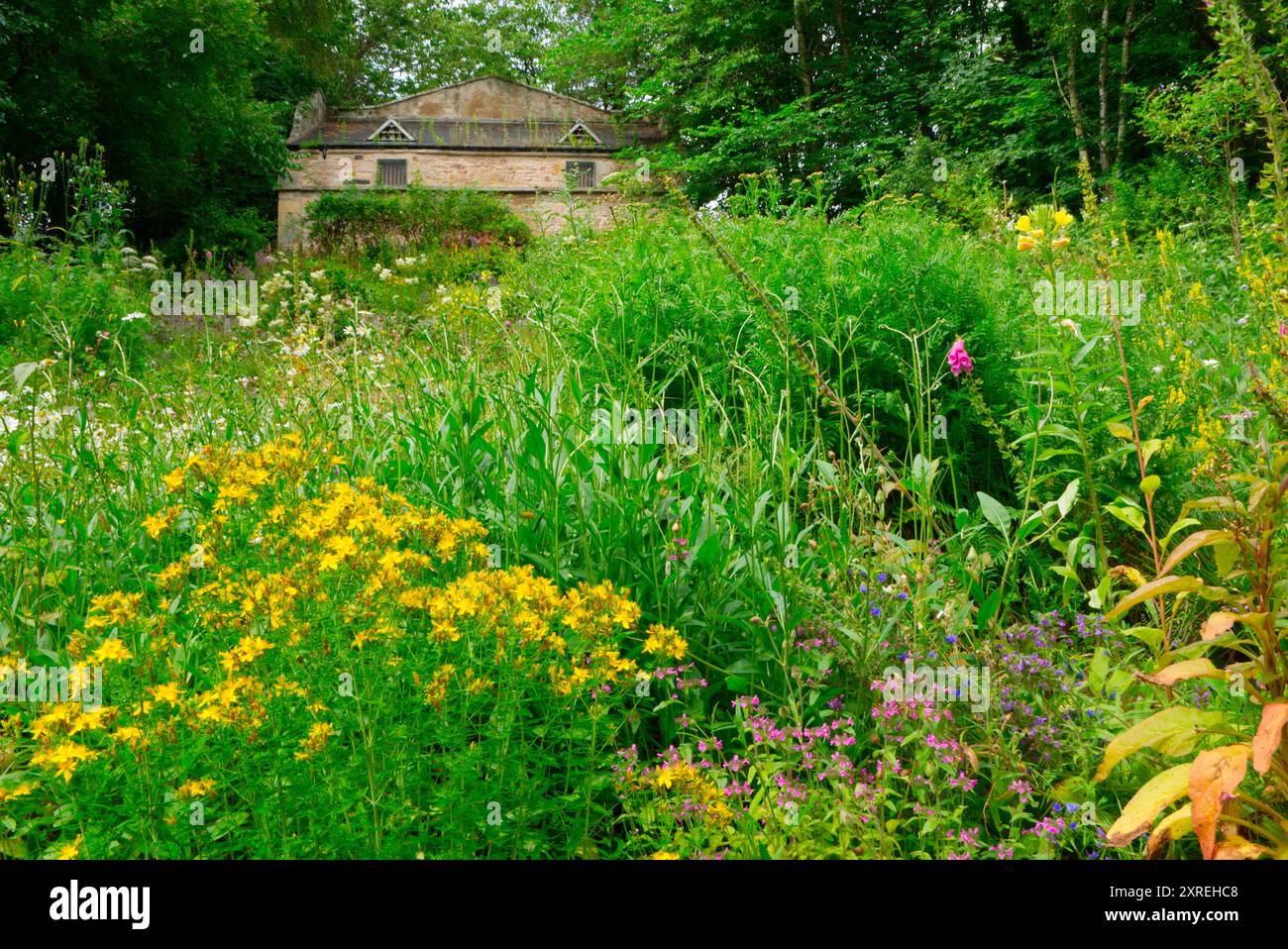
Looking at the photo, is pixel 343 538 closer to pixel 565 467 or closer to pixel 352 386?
pixel 565 467

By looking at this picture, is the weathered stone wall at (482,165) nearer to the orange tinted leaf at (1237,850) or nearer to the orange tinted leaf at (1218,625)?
the orange tinted leaf at (1218,625)

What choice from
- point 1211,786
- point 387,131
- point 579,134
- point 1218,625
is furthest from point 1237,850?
point 387,131

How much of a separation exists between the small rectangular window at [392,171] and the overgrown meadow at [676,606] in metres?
20.3

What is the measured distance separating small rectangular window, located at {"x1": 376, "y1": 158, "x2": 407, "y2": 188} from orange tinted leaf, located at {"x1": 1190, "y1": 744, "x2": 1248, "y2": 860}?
76.2 feet

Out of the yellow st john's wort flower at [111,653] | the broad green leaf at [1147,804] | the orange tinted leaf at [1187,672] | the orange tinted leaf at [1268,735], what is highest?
the yellow st john's wort flower at [111,653]

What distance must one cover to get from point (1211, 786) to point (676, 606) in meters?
1.14

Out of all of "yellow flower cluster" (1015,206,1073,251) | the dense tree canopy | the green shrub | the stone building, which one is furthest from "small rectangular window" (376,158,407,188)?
"yellow flower cluster" (1015,206,1073,251)

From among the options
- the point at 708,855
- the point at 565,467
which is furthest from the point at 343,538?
the point at 565,467

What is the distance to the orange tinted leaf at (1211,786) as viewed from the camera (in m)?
1.39

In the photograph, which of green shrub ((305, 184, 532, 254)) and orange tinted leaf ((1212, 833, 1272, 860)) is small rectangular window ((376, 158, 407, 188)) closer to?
green shrub ((305, 184, 532, 254))

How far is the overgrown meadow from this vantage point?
1.46 meters

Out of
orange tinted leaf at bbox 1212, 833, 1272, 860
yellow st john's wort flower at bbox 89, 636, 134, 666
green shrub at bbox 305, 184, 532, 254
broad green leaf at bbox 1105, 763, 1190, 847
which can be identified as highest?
green shrub at bbox 305, 184, 532, 254

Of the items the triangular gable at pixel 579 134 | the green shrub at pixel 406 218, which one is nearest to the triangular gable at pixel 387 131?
the triangular gable at pixel 579 134

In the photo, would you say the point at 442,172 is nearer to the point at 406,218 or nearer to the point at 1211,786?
the point at 406,218
